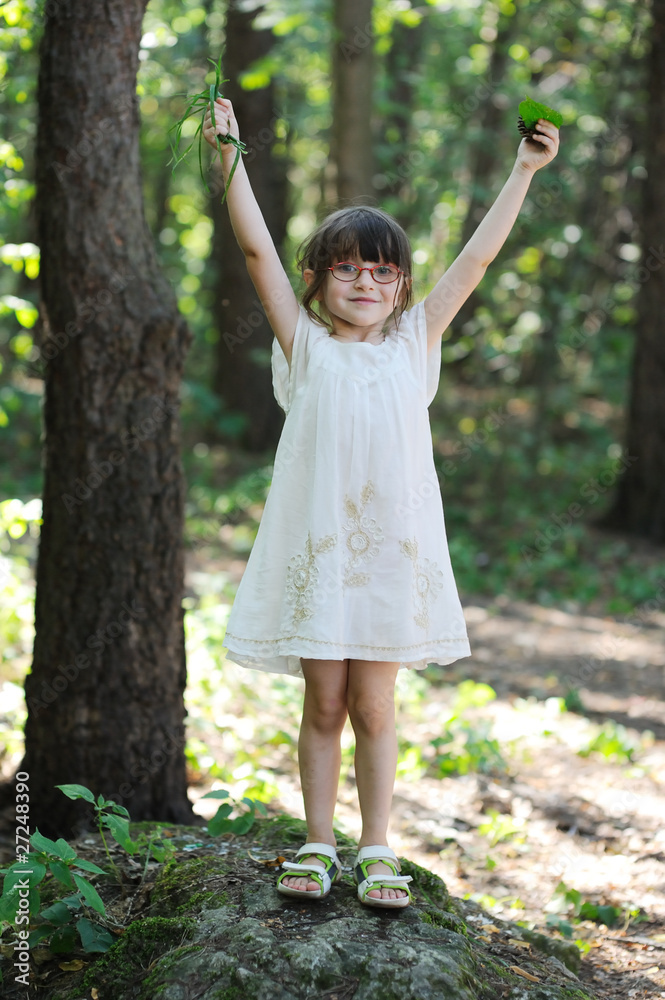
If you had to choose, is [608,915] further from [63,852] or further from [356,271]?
[356,271]

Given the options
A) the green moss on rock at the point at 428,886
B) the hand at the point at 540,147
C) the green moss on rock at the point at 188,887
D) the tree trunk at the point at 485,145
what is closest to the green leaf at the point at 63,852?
the green moss on rock at the point at 188,887

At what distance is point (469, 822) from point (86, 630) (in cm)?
209

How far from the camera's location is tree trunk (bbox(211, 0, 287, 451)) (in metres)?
10.1

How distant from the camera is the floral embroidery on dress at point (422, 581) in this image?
247 centimetres

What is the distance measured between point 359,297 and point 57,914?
6.29ft

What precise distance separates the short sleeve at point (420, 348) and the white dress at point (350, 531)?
0.14 feet

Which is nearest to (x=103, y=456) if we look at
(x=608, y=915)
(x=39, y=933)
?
→ (x=39, y=933)

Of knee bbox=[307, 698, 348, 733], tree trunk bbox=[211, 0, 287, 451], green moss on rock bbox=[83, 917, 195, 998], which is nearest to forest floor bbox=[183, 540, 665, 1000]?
knee bbox=[307, 698, 348, 733]

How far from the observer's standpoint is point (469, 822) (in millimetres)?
4242

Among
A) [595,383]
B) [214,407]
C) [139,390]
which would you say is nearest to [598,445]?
[595,383]

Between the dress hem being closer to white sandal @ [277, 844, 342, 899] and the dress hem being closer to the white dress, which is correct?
the white dress

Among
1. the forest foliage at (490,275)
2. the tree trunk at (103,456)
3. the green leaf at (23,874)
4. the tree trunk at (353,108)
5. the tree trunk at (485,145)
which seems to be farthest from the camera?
the tree trunk at (485,145)

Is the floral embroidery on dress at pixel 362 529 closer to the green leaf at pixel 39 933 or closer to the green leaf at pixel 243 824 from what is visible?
the green leaf at pixel 243 824

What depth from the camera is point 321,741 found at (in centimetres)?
256
